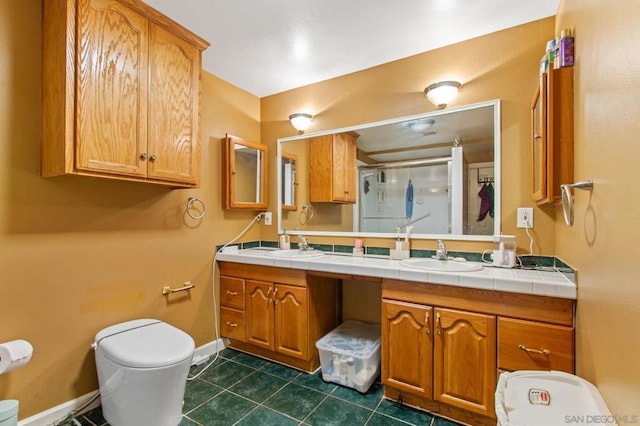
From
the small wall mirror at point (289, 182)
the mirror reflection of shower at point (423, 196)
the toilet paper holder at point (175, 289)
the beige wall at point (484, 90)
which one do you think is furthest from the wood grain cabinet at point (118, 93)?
the mirror reflection of shower at point (423, 196)

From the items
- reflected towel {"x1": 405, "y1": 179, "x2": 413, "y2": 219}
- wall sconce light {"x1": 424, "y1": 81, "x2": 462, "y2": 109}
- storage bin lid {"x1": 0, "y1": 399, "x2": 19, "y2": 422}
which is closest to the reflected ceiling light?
wall sconce light {"x1": 424, "y1": 81, "x2": 462, "y2": 109}

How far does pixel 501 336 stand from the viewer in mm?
1442

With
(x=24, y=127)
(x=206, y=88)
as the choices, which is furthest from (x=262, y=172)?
(x=24, y=127)

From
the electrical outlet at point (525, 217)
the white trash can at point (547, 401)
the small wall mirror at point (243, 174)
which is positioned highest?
the small wall mirror at point (243, 174)

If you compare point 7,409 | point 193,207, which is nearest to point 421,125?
point 193,207

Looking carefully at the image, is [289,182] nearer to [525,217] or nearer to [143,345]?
[143,345]

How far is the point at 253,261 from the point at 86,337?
3.54ft

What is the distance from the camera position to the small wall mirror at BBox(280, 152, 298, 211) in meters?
2.78

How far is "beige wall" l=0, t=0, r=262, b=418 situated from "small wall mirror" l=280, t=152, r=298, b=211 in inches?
36.7

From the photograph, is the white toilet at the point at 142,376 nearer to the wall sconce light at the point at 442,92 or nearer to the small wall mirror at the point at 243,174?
the small wall mirror at the point at 243,174

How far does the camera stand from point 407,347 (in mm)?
1689

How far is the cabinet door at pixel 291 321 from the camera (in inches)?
81.8

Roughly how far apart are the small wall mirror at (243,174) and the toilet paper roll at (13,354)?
1.47 meters

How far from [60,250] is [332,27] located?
6.87 ft
